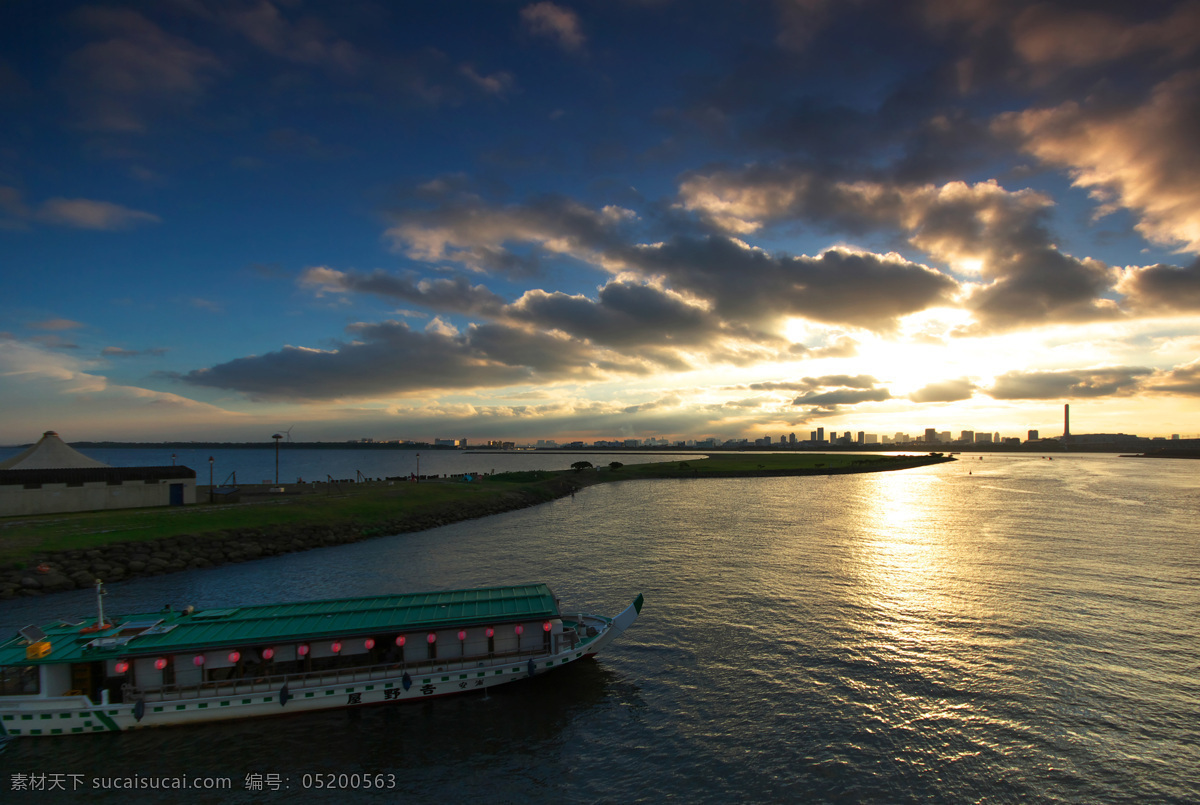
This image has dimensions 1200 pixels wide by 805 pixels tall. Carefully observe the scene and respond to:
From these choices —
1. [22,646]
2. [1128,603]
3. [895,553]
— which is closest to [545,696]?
[22,646]

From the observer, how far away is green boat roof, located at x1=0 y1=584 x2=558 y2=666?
25047 millimetres

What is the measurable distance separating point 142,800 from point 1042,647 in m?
44.7

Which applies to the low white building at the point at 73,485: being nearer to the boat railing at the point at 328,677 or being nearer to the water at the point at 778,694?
the water at the point at 778,694

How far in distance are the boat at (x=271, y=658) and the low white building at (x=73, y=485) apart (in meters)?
46.5

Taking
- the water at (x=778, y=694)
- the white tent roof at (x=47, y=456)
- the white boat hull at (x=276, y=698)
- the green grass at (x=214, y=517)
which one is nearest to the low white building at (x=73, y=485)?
the white tent roof at (x=47, y=456)

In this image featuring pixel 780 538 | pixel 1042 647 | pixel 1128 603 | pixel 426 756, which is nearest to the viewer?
pixel 426 756

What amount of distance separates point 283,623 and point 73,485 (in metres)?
55.9

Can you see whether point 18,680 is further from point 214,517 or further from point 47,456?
point 47,456

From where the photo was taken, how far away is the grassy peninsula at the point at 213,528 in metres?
45.5

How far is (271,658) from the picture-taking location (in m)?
26.2

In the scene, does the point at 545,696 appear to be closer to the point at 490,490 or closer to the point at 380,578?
the point at 380,578

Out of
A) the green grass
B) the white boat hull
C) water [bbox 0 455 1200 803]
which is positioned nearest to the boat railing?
the white boat hull

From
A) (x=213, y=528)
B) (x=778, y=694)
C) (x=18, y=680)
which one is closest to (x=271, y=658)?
(x=18, y=680)

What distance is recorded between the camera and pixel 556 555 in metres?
57.6
